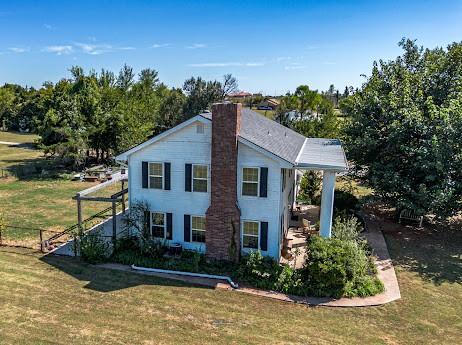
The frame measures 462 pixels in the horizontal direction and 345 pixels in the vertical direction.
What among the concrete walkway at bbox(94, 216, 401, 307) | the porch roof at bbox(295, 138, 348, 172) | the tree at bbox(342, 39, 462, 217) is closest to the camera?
the concrete walkway at bbox(94, 216, 401, 307)

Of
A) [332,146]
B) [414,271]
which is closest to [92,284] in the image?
[414,271]

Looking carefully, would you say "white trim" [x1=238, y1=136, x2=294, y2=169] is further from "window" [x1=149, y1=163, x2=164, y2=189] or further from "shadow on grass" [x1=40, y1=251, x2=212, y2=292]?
"shadow on grass" [x1=40, y1=251, x2=212, y2=292]

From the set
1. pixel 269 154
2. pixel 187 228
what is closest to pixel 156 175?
pixel 187 228

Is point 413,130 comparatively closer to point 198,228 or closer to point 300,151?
point 300,151

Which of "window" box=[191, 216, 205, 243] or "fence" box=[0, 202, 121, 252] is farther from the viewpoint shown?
"fence" box=[0, 202, 121, 252]

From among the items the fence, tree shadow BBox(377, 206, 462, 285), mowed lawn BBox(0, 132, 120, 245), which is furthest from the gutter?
tree shadow BBox(377, 206, 462, 285)

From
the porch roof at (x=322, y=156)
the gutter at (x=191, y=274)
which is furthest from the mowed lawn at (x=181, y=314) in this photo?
the porch roof at (x=322, y=156)
